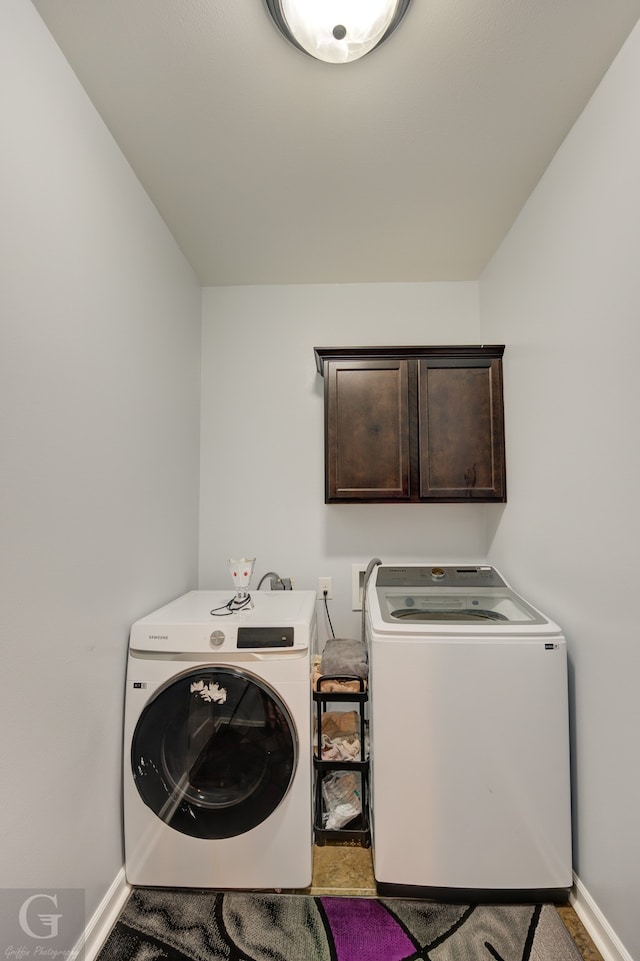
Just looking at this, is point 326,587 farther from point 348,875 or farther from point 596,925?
point 596,925

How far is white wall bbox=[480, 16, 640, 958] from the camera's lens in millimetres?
1168

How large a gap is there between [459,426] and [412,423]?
0.21 meters

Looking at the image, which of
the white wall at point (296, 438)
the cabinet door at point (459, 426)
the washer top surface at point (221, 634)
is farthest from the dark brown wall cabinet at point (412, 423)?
the washer top surface at point (221, 634)

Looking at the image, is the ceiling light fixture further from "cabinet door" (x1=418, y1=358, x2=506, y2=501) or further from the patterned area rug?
the patterned area rug

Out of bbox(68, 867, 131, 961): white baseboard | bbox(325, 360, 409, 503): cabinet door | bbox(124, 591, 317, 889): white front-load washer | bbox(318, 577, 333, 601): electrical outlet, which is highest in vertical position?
bbox(325, 360, 409, 503): cabinet door

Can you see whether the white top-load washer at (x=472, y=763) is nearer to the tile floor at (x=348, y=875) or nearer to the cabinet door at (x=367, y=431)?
the tile floor at (x=348, y=875)

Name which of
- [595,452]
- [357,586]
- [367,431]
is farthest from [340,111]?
[357,586]

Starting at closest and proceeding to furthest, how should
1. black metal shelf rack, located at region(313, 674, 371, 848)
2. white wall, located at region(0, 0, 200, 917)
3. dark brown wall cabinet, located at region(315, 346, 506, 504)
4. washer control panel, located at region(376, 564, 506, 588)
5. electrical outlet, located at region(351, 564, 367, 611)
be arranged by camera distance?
white wall, located at region(0, 0, 200, 917)
black metal shelf rack, located at region(313, 674, 371, 848)
washer control panel, located at region(376, 564, 506, 588)
dark brown wall cabinet, located at region(315, 346, 506, 504)
electrical outlet, located at region(351, 564, 367, 611)

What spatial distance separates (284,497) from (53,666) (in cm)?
140

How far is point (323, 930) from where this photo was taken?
1.34 m

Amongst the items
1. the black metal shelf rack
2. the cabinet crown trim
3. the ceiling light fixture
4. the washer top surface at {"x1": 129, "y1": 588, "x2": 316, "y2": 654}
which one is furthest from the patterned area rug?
the ceiling light fixture

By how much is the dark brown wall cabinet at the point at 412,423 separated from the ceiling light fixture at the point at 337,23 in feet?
3.50

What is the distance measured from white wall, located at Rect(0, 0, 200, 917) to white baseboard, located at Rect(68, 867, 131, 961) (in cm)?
4

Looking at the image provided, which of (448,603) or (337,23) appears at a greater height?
(337,23)
